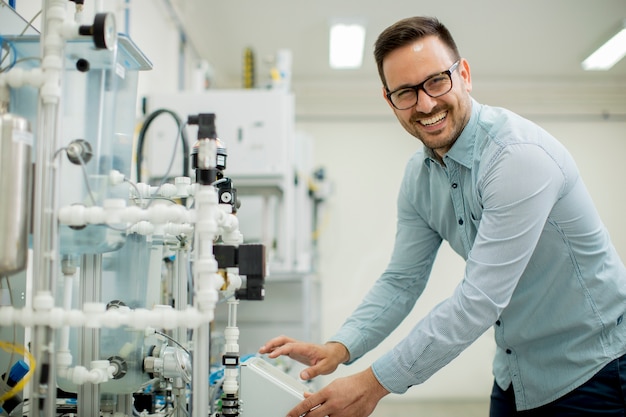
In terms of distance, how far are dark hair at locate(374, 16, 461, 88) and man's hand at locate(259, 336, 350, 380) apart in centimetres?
66

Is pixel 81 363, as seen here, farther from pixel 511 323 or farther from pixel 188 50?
pixel 188 50

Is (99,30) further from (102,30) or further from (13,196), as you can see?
(13,196)

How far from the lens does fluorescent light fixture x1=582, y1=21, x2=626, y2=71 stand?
12.3ft

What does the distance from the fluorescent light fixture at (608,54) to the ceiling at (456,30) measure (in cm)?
6

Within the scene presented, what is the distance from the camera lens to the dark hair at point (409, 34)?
1.21m

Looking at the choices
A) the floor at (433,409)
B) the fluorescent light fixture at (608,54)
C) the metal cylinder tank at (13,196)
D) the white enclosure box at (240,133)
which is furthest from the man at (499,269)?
the fluorescent light fixture at (608,54)

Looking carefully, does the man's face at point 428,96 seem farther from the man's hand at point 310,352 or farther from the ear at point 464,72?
the man's hand at point 310,352

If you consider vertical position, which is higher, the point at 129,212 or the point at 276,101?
the point at 276,101

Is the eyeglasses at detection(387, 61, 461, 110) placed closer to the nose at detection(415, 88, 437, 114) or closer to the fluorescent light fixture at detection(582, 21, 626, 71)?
the nose at detection(415, 88, 437, 114)

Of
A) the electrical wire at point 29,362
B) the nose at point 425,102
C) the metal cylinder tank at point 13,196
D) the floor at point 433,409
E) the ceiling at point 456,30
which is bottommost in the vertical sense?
the floor at point 433,409

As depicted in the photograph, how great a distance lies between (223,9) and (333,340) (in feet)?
9.12

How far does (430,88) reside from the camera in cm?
121

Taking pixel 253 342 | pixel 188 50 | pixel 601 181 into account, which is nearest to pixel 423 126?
pixel 253 342

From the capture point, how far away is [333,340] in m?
1.32
